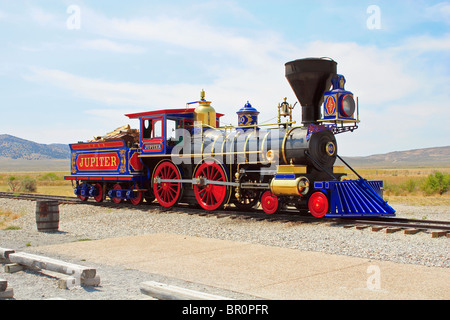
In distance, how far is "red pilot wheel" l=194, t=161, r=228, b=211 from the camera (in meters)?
13.8

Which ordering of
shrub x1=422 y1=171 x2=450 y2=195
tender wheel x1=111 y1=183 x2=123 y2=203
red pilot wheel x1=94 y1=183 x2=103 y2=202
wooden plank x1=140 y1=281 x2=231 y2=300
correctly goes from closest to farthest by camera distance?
wooden plank x1=140 y1=281 x2=231 y2=300 → tender wheel x1=111 y1=183 x2=123 y2=203 → red pilot wheel x1=94 y1=183 x2=103 y2=202 → shrub x1=422 y1=171 x2=450 y2=195

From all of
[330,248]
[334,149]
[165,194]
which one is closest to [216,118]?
[165,194]

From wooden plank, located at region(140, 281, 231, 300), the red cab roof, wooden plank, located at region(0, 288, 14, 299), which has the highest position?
the red cab roof

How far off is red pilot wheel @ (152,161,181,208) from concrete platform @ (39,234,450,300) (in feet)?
19.9

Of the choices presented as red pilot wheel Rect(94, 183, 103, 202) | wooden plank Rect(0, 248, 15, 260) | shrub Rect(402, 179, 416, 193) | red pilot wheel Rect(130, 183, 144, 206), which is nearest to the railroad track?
red pilot wheel Rect(130, 183, 144, 206)

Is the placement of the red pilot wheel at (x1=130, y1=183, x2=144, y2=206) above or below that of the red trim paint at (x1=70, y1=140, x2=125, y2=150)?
below

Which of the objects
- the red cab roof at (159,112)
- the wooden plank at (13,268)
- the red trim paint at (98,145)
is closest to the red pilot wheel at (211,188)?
the red cab roof at (159,112)

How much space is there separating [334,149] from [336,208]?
6.31ft

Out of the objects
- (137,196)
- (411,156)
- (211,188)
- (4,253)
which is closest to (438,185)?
(211,188)

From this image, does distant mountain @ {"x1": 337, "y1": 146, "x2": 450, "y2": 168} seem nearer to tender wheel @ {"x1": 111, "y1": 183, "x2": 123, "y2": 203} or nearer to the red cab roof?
tender wheel @ {"x1": 111, "y1": 183, "x2": 123, "y2": 203}

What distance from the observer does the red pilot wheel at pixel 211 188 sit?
1379cm

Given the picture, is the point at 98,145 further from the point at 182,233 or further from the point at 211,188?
the point at 182,233

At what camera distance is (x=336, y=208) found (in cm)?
1141
